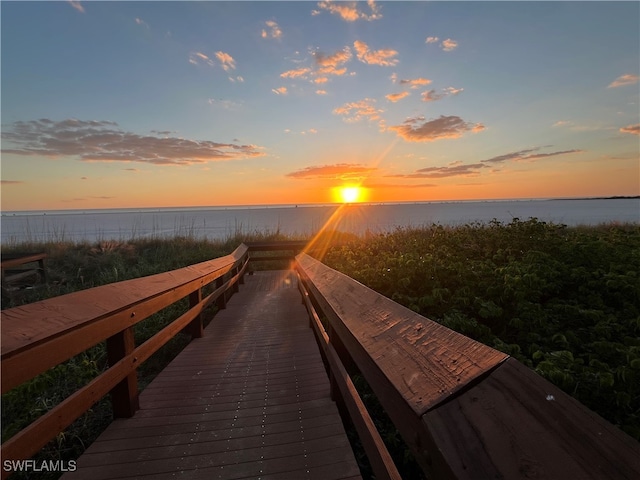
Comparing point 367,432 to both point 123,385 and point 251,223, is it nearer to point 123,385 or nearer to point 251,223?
point 123,385

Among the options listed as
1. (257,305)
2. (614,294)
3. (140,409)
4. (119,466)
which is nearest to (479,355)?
(119,466)

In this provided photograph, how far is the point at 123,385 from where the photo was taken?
2799 millimetres

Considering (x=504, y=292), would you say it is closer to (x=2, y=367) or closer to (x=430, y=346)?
(x=430, y=346)

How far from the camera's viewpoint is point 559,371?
2.45 meters

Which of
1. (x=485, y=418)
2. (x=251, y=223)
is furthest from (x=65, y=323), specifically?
(x=251, y=223)

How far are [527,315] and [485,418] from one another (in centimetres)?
349

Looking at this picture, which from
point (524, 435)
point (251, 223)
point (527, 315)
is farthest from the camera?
point (251, 223)

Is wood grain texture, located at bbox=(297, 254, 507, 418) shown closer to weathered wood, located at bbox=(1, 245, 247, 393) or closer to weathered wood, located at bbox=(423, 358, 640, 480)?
weathered wood, located at bbox=(423, 358, 640, 480)

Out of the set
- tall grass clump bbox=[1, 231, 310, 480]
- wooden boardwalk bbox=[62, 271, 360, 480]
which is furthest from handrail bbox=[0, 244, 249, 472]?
tall grass clump bbox=[1, 231, 310, 480]

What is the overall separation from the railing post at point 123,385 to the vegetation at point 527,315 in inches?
39.5

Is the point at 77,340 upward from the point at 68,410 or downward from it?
upward

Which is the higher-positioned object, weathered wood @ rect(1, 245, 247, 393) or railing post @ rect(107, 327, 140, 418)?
weathered wood @ rect(1, 245, 247, 393)

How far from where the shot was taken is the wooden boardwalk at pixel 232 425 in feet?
Answer: 7.28

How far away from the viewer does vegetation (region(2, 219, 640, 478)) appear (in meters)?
2.63
